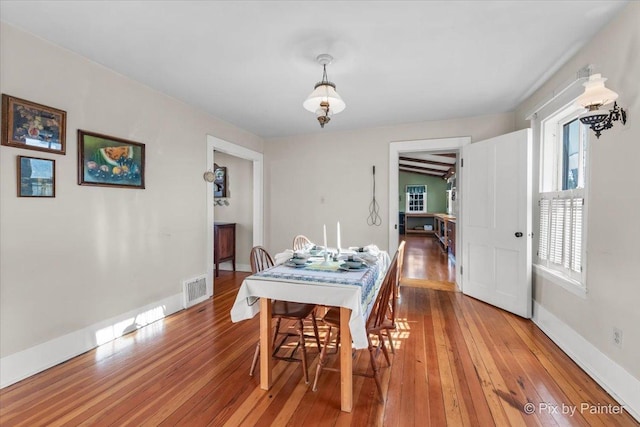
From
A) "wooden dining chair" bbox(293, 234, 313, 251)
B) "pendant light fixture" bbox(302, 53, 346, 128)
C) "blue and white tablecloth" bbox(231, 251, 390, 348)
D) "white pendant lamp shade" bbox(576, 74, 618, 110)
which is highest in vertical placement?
"pendant light fixture" bbox(302, 53, 346, 128)

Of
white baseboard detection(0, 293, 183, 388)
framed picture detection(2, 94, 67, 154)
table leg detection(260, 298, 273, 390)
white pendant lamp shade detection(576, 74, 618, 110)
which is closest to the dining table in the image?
table leg detection(260, 298, 273, 390)

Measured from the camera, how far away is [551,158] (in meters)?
2.96

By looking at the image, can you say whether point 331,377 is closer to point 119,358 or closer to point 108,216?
point 119,358

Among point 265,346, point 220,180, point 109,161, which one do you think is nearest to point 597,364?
point 265,346

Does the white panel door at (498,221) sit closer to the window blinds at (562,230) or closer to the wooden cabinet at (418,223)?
the window blinds at (562,230)

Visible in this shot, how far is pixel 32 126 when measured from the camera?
208cm

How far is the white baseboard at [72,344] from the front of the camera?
199 centimetres

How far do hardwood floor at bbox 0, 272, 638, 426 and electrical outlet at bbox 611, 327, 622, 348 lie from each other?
13.2 inches

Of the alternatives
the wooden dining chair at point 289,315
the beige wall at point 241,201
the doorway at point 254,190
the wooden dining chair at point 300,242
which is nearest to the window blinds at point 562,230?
the wooden dining chair at point 289,315

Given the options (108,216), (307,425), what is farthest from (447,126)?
(108,216)

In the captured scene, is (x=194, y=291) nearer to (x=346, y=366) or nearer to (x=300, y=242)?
(x=300, y=242)

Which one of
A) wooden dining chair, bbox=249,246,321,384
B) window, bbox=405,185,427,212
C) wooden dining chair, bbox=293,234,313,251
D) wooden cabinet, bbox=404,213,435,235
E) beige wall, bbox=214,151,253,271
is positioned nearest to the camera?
wooden dining chair, bbox=249,246,321,384

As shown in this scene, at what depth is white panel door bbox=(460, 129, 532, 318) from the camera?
122 inches

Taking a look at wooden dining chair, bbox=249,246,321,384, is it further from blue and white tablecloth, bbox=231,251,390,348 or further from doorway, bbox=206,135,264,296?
doorway, bbox=206,135,264,296
